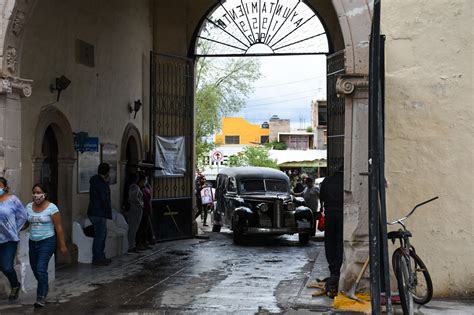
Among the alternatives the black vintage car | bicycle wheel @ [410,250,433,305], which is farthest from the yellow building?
bicycle wheel @ [410,250,433,305]

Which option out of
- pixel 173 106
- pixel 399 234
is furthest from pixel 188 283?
pixel 173 106

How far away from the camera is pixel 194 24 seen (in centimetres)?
1633

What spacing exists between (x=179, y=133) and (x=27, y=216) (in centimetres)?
796

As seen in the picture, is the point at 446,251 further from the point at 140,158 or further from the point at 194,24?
the point at 194,24

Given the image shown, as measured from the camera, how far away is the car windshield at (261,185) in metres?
16.7

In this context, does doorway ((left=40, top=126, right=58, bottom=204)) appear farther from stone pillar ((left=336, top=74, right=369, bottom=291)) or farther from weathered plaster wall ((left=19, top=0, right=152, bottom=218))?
→ stone pillar ((left=336, top=74, right=369, bottom=291))

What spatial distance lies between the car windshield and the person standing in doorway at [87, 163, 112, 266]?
5833 millimetres

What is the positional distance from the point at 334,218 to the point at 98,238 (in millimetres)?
4709

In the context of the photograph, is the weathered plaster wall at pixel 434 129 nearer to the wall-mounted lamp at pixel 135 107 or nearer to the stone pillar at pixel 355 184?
the stone pillar at pixel 355 184

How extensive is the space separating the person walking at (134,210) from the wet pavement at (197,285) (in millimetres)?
408

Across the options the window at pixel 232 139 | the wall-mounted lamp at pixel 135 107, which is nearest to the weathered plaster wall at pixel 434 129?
the wall-mounted lamp at pixel 135 107

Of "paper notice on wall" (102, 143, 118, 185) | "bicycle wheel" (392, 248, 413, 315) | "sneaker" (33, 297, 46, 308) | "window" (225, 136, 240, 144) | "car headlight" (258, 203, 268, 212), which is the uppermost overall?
"window" (225, 136, 240, 144)

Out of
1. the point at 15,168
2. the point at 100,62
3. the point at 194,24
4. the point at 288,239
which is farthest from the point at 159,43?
the point at 15,168

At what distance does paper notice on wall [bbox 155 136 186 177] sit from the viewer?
596 inches
